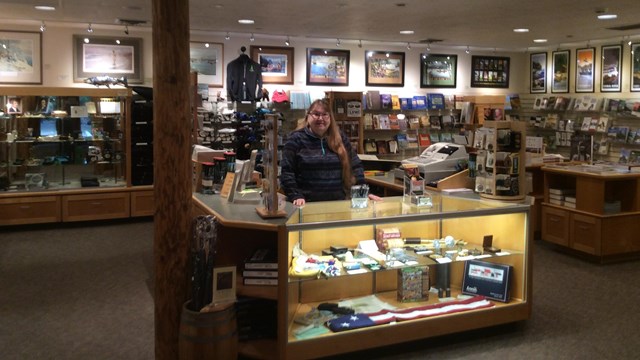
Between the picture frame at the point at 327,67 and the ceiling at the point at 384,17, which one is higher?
the ceiling at the point at 384,17

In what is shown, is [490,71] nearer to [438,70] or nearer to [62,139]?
[438,70]

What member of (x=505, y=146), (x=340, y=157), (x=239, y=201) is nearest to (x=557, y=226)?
(x=505, y=146)

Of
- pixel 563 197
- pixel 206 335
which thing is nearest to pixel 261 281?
pixel 206 335

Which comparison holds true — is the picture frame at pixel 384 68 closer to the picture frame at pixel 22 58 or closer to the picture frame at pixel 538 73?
the picture frame at pixel 538 73

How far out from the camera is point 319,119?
4488mm

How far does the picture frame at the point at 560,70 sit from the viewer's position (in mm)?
11008

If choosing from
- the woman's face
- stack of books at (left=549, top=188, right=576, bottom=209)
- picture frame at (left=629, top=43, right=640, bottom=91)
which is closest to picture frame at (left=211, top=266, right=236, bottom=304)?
the woman's face

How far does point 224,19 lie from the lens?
26.3 ft

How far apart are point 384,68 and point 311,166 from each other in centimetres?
659

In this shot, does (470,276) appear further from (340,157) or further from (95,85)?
(95,85)

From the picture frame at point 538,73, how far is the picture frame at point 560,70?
0.69 feet

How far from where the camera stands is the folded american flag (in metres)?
3.68

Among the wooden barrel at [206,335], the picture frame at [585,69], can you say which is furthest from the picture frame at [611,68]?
the wooden barrel at [206,335]

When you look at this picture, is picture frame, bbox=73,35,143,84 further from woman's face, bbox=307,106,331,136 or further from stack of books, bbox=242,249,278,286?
stack of books, bbox=242,249,278,286
